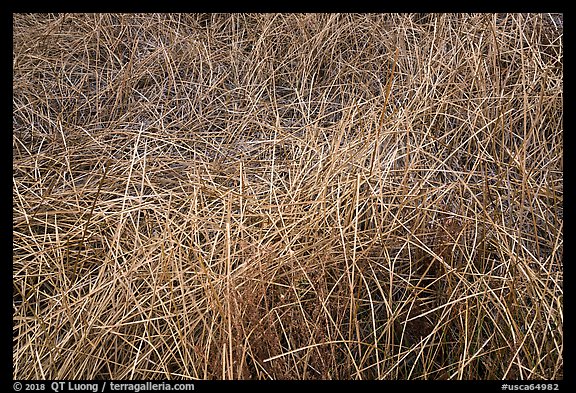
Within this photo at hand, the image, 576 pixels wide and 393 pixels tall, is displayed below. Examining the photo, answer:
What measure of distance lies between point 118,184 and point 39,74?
2.87 feet

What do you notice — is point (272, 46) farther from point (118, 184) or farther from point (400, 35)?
point (118, 184)

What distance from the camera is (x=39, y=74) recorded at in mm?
2225

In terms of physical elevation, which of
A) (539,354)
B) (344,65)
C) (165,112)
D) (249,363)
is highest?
(344,65)

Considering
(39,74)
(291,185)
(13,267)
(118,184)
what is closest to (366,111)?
(291,185)

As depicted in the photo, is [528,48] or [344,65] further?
[344,65]

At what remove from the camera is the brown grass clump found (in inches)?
49.2

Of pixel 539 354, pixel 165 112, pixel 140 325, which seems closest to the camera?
pixel 539 354

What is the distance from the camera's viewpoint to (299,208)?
1.39 meters

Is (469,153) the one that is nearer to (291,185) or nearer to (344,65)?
(291,185)

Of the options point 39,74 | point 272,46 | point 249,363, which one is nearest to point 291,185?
point 249,363

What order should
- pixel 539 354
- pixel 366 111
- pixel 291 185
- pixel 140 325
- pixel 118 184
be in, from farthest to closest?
pixel 366 111, pixel 118 184, pixel 291 185, pixel 140 325, pixel 539 354

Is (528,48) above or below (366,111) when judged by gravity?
above

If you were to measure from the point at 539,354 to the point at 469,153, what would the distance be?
2.13 ft

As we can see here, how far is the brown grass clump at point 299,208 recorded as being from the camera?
1.25 meters
